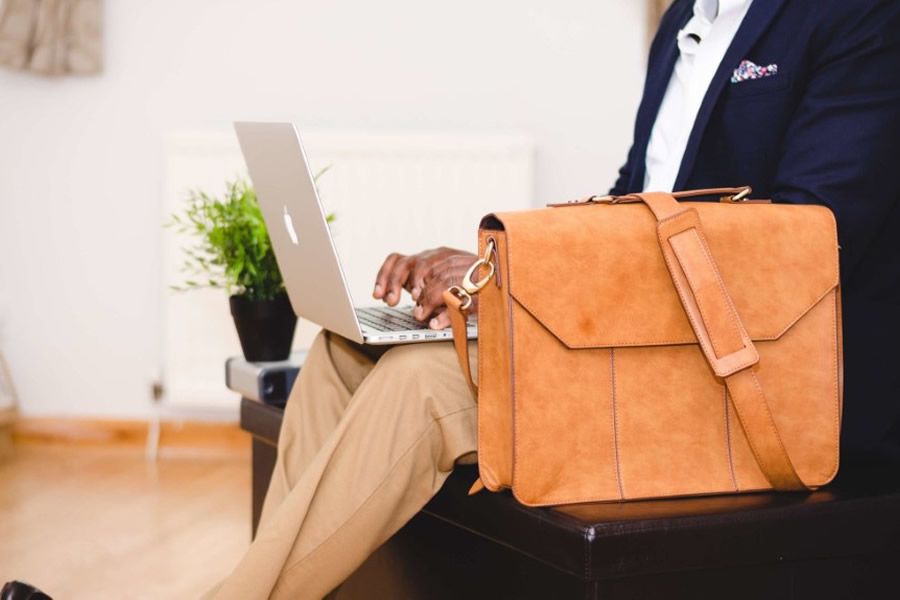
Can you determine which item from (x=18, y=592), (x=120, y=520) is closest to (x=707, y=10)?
(x=18, y=592)

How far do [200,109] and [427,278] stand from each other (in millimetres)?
1882

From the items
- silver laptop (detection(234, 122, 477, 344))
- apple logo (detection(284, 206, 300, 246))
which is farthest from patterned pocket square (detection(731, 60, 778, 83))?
apple logo (detection(284, 206, 300, 246))

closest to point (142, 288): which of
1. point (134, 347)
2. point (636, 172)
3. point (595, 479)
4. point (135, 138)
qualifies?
point (134, 347)

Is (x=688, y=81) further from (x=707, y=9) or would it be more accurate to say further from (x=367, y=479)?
(x=367, y=479)

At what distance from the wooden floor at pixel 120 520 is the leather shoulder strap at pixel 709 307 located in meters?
1.25

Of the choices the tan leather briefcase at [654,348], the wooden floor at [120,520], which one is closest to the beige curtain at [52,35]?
the wooden floor at [120,520]

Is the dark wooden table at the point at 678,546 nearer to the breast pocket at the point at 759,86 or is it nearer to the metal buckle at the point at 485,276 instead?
the metal buckle at the point at 485,276

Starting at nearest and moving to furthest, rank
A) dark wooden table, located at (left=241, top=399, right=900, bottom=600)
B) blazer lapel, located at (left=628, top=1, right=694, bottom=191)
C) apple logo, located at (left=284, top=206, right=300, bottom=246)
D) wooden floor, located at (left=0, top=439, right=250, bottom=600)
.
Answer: dark wooden table, located at (left=241, top=399, right=900, bottom=600) → apple logo, located at (left=284, top=206, right=300, bottom=246) → blazer lapel, located at (left=628, top=1, right=694, bottom=191) → wooden floor, located at (left=0, top=439, right=250, bottom=600)

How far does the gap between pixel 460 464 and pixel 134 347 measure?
6.81 feet

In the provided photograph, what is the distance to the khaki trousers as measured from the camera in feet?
4.15

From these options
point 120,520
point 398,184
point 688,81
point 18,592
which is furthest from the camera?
point 398,184

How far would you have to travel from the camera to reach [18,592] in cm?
141

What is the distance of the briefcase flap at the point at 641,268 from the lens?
3.75 ft

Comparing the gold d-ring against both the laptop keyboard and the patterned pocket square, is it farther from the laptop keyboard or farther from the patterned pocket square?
the patterned pocket square
